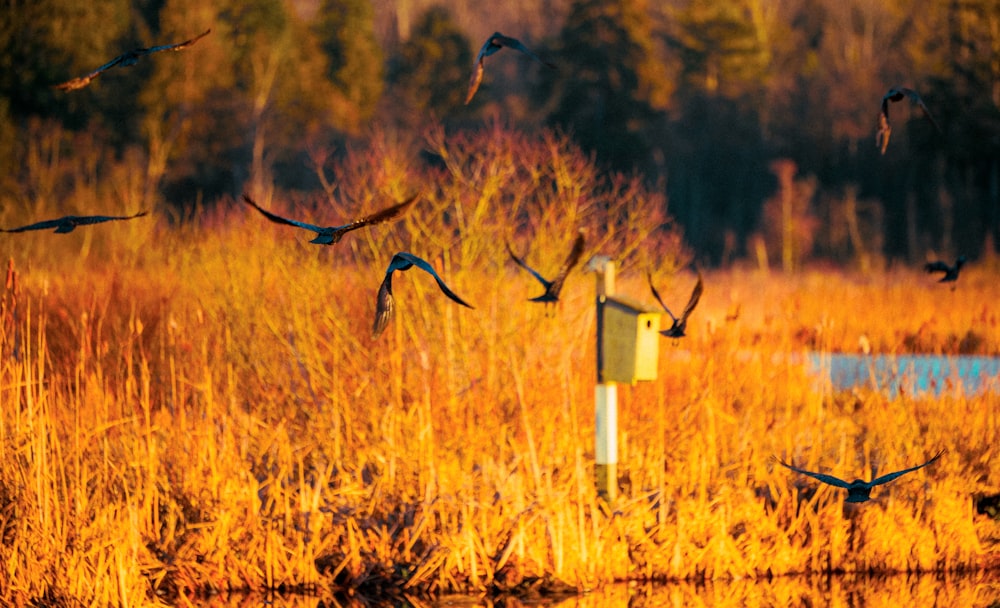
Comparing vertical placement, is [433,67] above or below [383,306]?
above

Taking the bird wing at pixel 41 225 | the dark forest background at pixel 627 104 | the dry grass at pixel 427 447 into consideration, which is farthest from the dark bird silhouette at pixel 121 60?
the dark forest background at pixel 627 104

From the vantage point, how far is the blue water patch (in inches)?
279

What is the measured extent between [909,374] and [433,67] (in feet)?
89.9

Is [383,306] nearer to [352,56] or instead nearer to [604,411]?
[604,411]

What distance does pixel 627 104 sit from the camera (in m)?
29.9

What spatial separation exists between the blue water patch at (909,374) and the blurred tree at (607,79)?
1775 cm

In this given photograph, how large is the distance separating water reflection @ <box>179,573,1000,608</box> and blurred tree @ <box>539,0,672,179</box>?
75.5 ft

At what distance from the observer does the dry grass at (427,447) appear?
5352 millimetres

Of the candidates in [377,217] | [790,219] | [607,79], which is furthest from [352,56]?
[377,217]

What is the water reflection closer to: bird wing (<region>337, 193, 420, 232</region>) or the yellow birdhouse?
the yellow birdhouse

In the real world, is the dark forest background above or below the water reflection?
above

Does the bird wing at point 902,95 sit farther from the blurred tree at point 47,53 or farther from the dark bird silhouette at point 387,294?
the blurred tree at point 47,53

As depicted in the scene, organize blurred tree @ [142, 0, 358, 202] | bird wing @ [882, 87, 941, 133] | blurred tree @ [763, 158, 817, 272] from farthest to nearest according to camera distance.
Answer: blurred tree @ [763, 158, 817, 272] → blurred tree @ [142, 0, 358, 202] → bird wing @ [882, 87, 941, 133]

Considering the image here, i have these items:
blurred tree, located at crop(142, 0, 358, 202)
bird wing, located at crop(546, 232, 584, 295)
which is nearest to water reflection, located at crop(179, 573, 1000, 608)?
bird wing, located at crop(546, 232, 584, 295)
